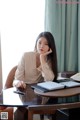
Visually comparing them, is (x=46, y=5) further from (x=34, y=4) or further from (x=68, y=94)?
(x=68, y=94)

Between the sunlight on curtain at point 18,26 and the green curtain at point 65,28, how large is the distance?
132 mm

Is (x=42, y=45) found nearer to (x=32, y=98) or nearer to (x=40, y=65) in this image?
(x=40, y=65)

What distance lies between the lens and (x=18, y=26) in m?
2.84

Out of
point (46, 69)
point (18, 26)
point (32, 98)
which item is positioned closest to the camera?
point (32, 98)

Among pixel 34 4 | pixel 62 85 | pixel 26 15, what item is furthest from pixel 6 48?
pixel 62 85

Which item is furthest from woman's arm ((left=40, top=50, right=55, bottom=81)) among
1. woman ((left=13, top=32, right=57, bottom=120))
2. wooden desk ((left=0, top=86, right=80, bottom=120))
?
wooden desk ((left=0, top=86, right=80, bottom=120))

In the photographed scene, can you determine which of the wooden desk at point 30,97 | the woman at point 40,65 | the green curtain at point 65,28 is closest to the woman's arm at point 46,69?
the woman at point 40,65

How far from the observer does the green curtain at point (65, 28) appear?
285cm

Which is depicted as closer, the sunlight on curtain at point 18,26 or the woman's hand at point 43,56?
the woman's hand at point 43,56

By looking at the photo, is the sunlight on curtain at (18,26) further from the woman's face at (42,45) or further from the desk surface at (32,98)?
the desk surface at (32,98)

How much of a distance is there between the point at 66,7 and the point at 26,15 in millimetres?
524

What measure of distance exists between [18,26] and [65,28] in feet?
2.00

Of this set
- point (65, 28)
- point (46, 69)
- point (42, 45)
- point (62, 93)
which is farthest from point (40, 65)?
point (65, 28)

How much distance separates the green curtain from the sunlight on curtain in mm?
132
